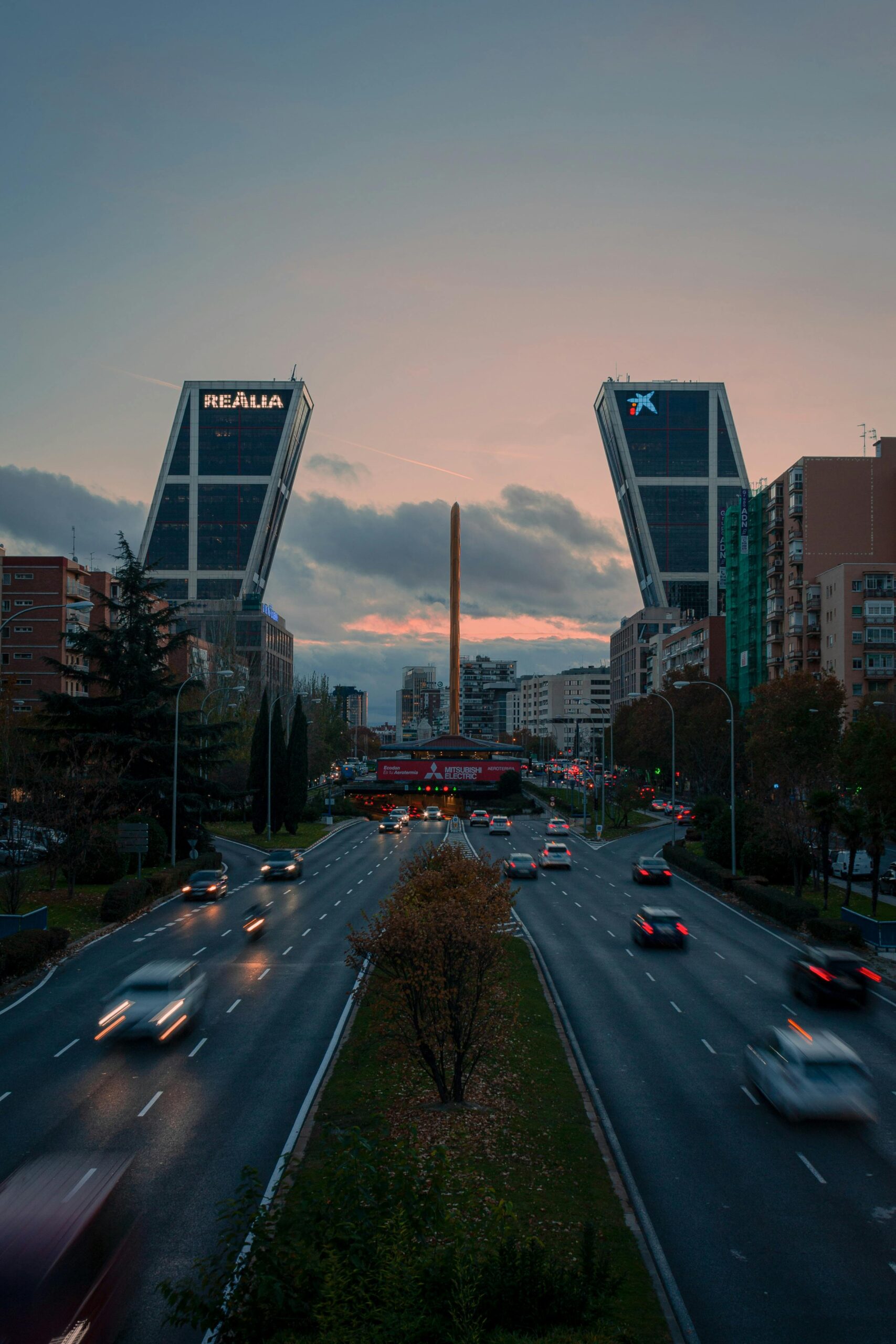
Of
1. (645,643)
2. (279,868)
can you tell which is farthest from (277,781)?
(645,643)

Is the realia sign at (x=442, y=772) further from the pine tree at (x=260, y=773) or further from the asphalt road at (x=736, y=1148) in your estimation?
Answer: the asphalt road at (x=736, y=1148)

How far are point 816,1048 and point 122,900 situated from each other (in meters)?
29.7

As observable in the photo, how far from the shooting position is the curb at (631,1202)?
11344mm

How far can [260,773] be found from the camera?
2945 inches

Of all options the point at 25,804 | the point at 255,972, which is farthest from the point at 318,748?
the point at 255,972

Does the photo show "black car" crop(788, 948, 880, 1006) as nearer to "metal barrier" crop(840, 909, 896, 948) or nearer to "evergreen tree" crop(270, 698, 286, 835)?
"metal barrier" crop(840, 909, 896, 948)

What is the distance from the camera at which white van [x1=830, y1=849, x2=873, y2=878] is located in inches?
2063

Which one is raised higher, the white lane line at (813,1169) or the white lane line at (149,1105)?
the white lane line at (813,1169)

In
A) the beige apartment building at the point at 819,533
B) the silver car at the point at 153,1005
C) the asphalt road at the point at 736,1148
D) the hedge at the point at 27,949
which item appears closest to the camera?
the asphalt road at the point at 736,1148

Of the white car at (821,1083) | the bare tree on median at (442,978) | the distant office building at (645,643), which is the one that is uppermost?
the distant office building at (645,643)

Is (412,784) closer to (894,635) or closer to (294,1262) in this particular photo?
(894,635)

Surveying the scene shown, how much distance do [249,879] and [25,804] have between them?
53.3 ft

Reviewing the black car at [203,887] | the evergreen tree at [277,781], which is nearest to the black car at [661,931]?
the black car at [203,887]

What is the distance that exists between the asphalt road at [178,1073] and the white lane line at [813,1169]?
8.86m
